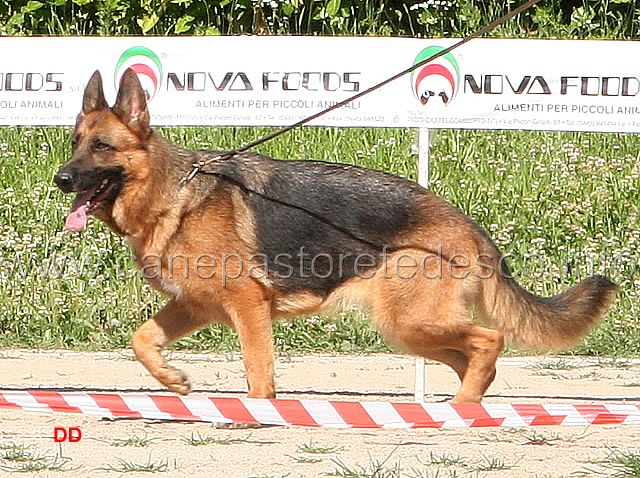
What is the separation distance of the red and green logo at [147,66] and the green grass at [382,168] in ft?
8.46

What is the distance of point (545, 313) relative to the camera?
6590 mm

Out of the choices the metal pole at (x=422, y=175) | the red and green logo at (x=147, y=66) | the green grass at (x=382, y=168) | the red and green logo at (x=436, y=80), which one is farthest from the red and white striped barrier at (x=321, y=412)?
the green grass at (x=382, y=168)

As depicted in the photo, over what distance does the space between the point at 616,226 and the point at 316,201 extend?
17.0ft

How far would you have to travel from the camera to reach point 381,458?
5270 millimetres

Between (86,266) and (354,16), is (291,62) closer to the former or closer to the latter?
(86,266)

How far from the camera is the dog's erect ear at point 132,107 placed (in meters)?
6.38

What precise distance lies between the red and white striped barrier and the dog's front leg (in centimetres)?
122

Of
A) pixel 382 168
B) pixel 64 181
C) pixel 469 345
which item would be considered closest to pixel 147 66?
pixel 64 181

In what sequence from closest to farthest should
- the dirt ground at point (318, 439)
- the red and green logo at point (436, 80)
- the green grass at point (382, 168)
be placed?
1. the dirt ground at point (318, 439)
2. the red and green logo at point (436, 80)
3. the green grass at point (382, 168)

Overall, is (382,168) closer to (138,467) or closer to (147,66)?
(147,66)

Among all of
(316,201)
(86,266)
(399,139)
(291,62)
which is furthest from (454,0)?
(316,201)

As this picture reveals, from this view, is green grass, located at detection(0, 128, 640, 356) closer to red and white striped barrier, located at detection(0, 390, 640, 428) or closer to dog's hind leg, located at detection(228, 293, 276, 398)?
dog's hind leg, located at detection(228, 293, 276, 398)

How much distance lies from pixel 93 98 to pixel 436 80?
216cm

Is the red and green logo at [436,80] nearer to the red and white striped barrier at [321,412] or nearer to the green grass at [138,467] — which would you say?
the red and white striped barrier at [321,412]
